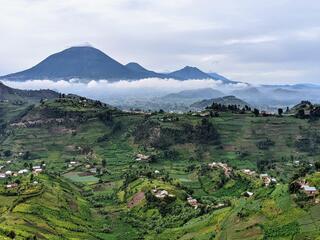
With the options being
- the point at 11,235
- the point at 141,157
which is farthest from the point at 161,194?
the point at 141,157

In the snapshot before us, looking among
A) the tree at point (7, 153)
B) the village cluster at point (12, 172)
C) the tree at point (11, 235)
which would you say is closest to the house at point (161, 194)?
the village cluster at point (12, 172)

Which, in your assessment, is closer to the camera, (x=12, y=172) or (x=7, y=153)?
(x=12, y=172)

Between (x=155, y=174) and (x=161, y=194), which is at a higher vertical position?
(x=161, y=194)

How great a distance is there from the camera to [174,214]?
79.2 metres

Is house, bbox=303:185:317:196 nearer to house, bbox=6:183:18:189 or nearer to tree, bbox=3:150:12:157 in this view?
house, bbox=6:183:18:189

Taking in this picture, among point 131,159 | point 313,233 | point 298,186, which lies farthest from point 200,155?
point 313,233

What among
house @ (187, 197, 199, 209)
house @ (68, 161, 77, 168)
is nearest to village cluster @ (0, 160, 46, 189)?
house @ (68, 161, 77, 168)

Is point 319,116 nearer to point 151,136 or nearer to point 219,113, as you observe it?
point 219,113

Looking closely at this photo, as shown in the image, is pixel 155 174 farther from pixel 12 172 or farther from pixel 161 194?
pixel 12 172

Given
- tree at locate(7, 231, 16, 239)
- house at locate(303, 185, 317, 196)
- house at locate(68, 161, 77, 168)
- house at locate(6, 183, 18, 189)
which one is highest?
house at locate(303, 185, 317, 196)

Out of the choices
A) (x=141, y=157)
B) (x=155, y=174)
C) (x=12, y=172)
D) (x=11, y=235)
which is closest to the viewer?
(x=11, y=235)

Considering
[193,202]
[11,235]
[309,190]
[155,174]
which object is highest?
[309,190]

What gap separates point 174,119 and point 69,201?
75.4 m

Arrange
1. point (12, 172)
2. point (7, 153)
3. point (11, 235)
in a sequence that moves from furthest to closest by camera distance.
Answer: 1. point (7, 153)
2. point (12, 172)
3. point (11, 235)
